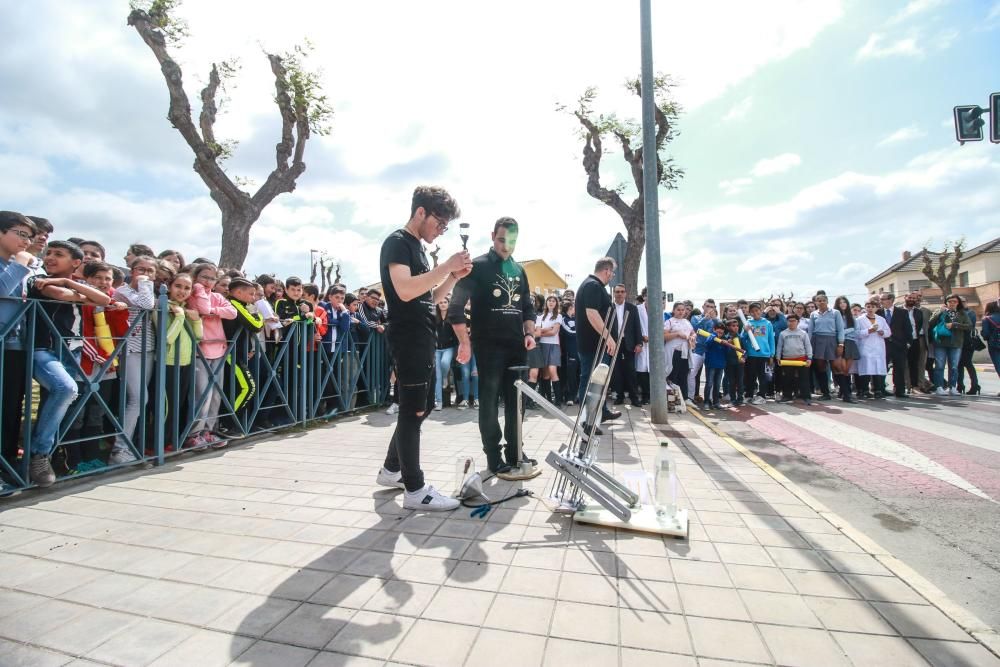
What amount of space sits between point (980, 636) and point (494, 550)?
2.13 metres

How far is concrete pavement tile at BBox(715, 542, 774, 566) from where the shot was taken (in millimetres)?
2760

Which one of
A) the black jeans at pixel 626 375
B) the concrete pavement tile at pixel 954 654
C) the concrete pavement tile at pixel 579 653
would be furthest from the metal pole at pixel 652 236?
the concrete pavement tile at pixel 579 653

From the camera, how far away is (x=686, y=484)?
4.26m

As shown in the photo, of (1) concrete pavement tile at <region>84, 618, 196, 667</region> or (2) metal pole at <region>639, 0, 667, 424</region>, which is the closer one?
(1) concrete pavement tile at <region>84, 618, 196, 667</region>

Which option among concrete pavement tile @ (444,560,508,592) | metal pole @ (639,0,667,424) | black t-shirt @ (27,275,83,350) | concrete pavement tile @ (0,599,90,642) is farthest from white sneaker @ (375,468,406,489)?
metal pole @ (639,0,667,424)

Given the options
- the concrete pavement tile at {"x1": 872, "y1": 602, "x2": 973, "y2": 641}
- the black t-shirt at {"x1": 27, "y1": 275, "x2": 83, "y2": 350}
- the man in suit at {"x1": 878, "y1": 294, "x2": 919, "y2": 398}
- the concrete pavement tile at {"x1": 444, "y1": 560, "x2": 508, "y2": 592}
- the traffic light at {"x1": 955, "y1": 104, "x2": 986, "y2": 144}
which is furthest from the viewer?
the traffic light at {"x1": 955, "y1": 104, "x2": 986, "y2": 144}

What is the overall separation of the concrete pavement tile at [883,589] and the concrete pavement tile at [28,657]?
336 centimetres

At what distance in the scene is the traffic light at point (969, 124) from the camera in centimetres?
1158

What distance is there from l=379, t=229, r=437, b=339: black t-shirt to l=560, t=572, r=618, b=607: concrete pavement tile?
1722mm

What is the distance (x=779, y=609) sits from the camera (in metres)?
2.28

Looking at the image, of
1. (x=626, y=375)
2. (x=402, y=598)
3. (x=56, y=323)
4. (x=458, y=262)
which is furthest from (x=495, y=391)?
(x=626, y=375)

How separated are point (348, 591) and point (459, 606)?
55 cm

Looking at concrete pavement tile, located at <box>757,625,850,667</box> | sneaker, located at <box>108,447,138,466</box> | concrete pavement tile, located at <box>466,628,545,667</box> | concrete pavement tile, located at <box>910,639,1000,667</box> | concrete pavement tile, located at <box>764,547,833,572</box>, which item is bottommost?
concrete pavement tile, located at <box>910,639,1000,667</box>

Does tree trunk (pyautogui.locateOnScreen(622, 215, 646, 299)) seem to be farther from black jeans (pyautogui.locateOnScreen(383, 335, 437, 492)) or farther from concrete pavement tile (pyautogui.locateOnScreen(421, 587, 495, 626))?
concrete pavement tile (pyautogui.locateOnScreen(421, 587, 495, 626))
